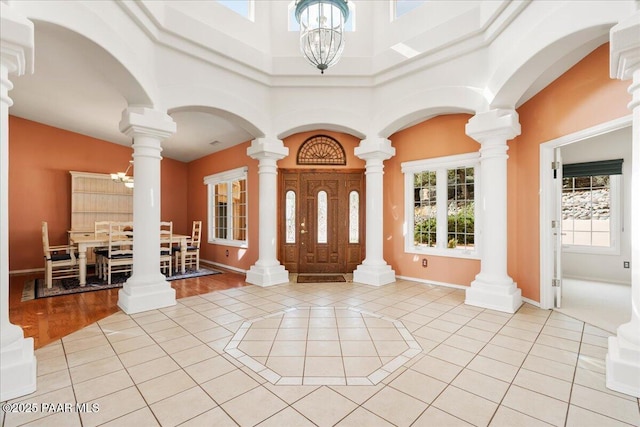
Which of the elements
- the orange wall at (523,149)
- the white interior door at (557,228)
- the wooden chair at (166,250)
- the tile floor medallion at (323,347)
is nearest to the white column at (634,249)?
the orange wall at (523,149)

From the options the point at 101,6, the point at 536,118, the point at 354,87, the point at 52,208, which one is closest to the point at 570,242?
the point at 536,118

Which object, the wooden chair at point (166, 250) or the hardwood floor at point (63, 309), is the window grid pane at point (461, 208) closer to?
the hardwood floor at point (63, 309)

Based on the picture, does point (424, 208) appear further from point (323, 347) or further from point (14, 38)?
point (14, 38)

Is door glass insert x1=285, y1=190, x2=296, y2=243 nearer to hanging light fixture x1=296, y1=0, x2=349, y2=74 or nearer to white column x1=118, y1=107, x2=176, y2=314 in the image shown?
white column x1=118, y1=107, x2=176, y2=314

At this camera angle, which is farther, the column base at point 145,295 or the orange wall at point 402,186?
the orange wall at point 402,186

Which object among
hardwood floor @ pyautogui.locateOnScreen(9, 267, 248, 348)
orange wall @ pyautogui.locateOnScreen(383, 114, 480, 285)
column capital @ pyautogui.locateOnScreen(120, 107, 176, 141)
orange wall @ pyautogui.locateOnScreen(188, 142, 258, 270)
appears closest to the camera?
hardwood floor @ pyautogui.locateOnScreen(9, 267, 248, 348)

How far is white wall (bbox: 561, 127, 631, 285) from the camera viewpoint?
519cm

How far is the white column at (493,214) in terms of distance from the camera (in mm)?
3744

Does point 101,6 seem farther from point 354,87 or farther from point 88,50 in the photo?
point 354,87

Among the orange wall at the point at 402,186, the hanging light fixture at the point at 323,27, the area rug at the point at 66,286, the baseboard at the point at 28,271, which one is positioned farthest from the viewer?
the baseboard at the point at 28,271

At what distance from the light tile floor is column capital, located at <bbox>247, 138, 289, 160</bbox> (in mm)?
2682

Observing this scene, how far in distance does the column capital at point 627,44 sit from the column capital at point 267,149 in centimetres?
418

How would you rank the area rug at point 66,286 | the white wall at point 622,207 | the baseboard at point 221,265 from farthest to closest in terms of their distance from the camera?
the baseboard at point 221,265 < the white wall at point 622,207 < the area rug at point 66,286

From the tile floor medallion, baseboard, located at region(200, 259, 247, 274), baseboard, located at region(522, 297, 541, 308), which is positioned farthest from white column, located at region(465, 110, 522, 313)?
baseboard, located at region(200, 259, 247, 274)
